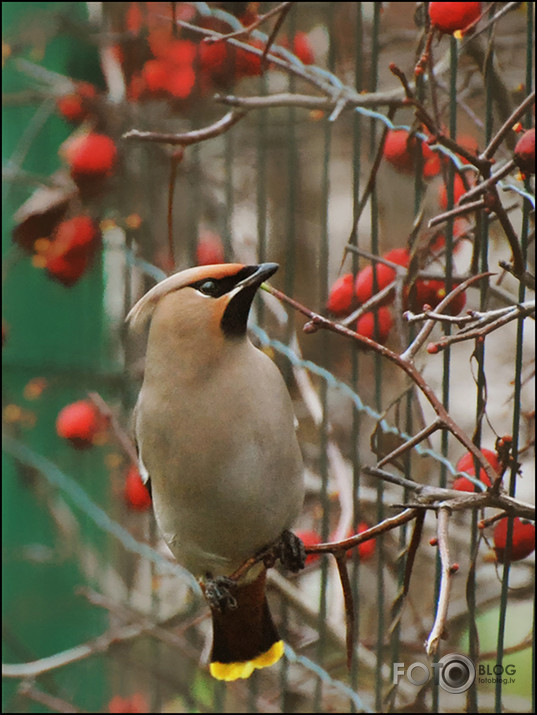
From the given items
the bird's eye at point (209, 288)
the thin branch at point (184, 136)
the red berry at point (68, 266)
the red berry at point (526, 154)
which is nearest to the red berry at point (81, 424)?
the red berry at point (68, 266)

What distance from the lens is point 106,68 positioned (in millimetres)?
1291

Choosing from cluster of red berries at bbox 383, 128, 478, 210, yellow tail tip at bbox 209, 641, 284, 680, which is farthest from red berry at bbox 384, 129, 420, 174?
yellow tail tip at bbox 209, 641, 284, 680

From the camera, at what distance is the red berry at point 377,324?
83 centimetres

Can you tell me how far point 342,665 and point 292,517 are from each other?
44 centimetres

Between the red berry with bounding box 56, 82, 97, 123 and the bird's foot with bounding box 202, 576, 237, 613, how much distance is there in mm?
721

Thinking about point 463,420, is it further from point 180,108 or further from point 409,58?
point 180,108

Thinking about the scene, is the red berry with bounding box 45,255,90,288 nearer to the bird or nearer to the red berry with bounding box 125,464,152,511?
the red berry with bounding box 125,464,152,511

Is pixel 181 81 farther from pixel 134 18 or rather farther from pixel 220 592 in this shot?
pixel 220 592

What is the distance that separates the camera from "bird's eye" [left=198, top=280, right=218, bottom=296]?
2.26ft

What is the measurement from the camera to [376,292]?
85 centimetres

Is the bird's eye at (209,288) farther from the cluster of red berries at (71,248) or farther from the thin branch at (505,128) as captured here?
the cluster of red berries at (71,248)

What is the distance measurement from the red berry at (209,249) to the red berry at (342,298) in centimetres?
20

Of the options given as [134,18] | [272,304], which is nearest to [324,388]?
[272,304]

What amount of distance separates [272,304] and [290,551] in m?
0.41
